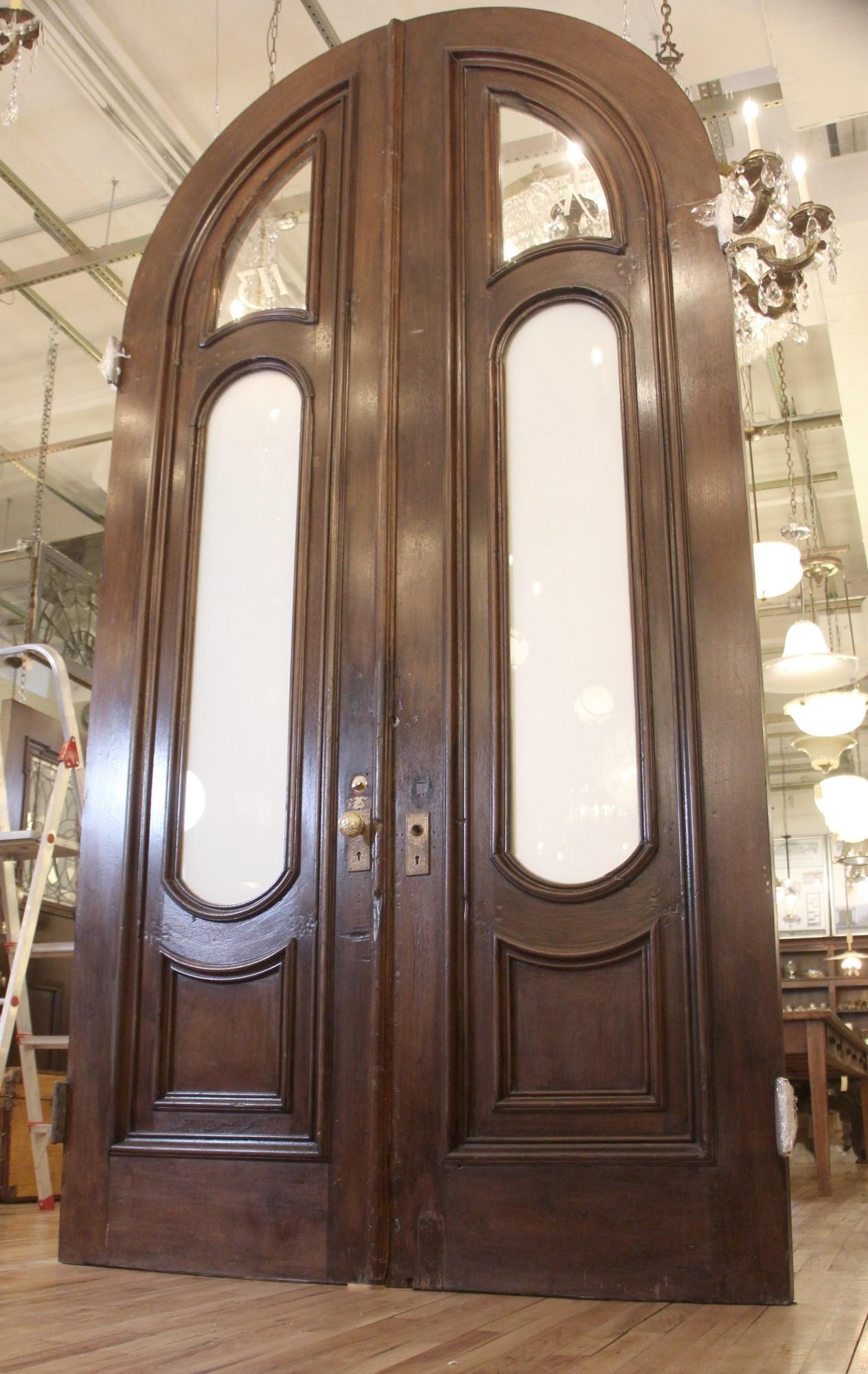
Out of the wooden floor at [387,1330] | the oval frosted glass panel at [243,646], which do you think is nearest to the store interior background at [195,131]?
the oval frosted glass panel at [243,646]

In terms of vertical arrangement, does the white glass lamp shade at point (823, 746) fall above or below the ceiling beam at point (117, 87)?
below

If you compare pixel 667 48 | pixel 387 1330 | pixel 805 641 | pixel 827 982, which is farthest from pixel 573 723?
pixel 827 982

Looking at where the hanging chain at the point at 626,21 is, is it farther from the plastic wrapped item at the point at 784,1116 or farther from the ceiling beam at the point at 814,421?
the plastic wrapped item at the point at 784,1116

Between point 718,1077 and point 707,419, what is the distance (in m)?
1.16

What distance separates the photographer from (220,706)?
8.31ft

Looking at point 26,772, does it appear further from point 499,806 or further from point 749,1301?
point 749,1301

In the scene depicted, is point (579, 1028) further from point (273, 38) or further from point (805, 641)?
point (805, 641)

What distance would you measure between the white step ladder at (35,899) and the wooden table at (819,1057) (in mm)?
2749

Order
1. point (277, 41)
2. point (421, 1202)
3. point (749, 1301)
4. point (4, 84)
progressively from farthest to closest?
point (4, 84) < point (277, 41) < point (421, 1202) < point (749, 1301)

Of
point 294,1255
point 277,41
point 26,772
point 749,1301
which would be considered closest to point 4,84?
point 277,41

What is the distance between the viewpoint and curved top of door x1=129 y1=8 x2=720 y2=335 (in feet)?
8.10

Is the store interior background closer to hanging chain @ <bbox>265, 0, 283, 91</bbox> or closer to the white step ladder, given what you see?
hanging chain @ <bbox>265, 0, 283, 91</bbox>

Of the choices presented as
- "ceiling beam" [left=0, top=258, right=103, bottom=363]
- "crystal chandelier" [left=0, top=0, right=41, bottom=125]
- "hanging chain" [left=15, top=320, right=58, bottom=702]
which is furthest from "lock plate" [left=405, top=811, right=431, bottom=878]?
"hanging chain" [left=15, top=320, right=58, bottom=702]

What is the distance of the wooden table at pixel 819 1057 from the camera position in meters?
4.59
